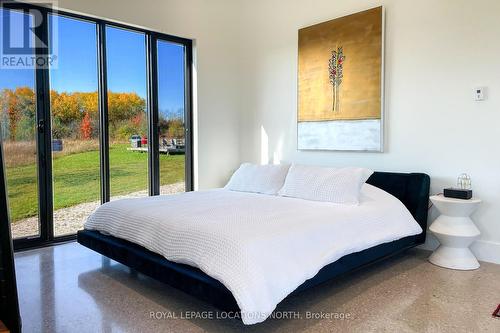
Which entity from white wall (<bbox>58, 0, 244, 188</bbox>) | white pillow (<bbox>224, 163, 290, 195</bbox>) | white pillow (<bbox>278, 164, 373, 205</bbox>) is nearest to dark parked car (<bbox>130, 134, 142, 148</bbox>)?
white wall (<bbox>58, 0, 244, 188</bbox>)

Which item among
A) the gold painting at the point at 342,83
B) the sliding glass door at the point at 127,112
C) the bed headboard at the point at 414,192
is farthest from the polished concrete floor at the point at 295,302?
the gold painting at the point at 342,83

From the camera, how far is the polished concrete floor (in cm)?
209

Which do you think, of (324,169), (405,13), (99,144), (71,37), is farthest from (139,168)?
(405,13)

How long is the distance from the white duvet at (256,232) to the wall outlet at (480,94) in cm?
117

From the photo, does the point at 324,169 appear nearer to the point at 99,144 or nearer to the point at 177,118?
the point at 177,118

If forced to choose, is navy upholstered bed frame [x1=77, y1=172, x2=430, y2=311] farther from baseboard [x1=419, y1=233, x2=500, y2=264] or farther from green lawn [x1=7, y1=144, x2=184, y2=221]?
green lawn [x1=7, y1=144, x2=184, y2=221]

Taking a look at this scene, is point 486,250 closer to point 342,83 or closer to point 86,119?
point 342,83

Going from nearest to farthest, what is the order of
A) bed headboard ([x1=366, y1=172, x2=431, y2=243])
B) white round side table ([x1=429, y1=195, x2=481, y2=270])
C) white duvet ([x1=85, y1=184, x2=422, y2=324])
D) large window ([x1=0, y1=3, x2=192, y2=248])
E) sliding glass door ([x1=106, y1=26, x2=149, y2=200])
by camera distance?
white duvet ([x1=85, y1=184, x2=422, y2=324]) → white round side table ([x1=429, y1=195, x2=481, y2=270]) → bed headboard ([x1=366, y1=172, x2=431, y2=243]) → large window ([x1=0, y1=3, x2=192, y2=248]) → sliding glass door ([x1=106, y1=26, x2=149, y2=200])

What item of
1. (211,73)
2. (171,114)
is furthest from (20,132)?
(211,73)

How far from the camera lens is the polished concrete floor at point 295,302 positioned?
2.09 m

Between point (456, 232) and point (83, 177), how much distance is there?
379 cm

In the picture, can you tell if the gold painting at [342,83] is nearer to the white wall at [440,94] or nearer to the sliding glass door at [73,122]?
the white wall at [440,94]

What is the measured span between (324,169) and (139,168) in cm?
232

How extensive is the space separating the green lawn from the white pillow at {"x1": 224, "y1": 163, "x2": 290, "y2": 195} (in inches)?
40.9
